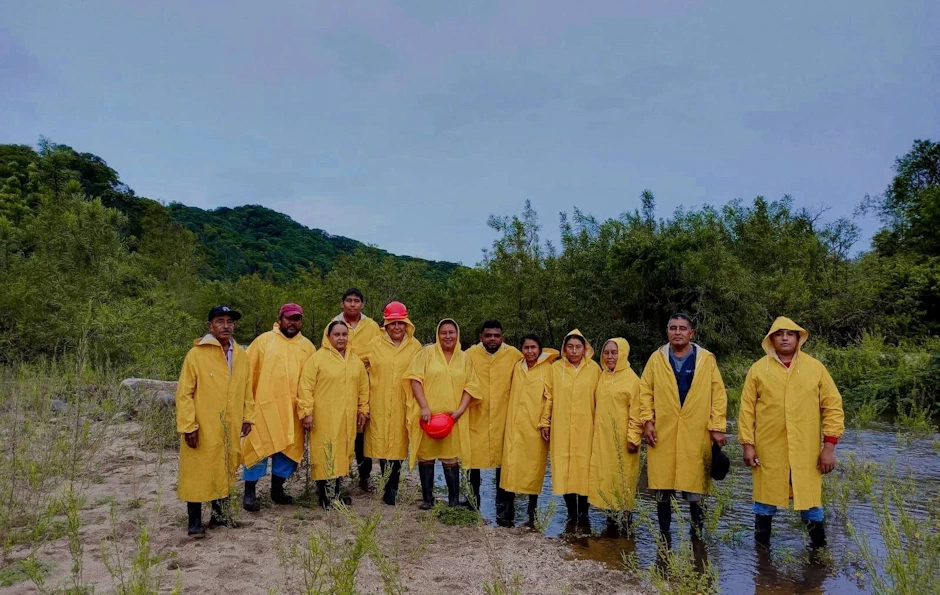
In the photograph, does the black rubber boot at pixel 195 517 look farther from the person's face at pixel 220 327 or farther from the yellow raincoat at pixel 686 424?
the yellow raincoat at pixel 686 424

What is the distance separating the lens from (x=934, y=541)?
9.64 feet

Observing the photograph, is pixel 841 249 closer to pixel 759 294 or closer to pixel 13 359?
pixel 759 294

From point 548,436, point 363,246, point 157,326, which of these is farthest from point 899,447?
point 363,246

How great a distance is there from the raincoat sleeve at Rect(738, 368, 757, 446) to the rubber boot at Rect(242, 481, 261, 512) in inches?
169

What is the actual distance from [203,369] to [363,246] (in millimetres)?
29896

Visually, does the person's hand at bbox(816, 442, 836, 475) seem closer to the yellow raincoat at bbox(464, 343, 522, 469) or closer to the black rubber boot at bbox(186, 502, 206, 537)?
the yellow raincoat at bbox(464, 343, 522, 469)

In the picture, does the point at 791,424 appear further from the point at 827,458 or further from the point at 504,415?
the point at 504,415

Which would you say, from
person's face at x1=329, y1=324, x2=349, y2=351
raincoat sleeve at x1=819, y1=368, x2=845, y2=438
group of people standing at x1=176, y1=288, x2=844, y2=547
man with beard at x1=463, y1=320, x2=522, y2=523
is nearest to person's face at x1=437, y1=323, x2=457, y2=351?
group of people standing at x1=176, y1=288, x2=844, y2=547

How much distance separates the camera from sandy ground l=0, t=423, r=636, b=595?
3768 mm

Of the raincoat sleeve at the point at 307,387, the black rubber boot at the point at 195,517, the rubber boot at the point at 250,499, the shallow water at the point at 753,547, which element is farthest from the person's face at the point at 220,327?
Result: the shallow water at the point at 753,547

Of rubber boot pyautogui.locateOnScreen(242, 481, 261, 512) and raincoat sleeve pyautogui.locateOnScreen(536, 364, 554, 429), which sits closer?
rubber boot pyautogui.locateOnScreen(242, 481, 261, 512)

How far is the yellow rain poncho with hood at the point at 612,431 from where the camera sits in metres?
5.21

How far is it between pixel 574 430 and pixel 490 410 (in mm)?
944

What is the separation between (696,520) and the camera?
5074 millimetres
